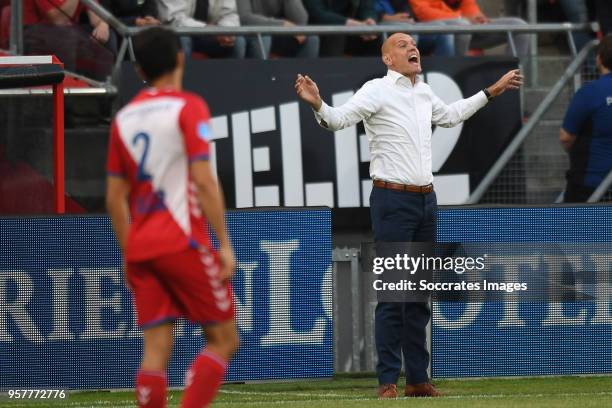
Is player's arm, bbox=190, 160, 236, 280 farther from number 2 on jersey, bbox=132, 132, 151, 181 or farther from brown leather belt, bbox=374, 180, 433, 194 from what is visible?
brown leather belt, bbox=374, 180, 433, 194

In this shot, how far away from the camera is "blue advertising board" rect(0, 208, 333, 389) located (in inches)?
356

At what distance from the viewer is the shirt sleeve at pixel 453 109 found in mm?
8594

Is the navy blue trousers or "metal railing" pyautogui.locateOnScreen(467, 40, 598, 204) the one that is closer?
the navy blue trousers

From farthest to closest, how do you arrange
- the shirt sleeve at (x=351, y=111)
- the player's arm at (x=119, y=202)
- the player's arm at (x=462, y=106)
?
the player's arm at (x=462, y=106)
the shirt sleeve at (x=351, y=111)
the player's arm at (x=119, y=202)

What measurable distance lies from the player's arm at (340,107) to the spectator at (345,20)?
430 cm

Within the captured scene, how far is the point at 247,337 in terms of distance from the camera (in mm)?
9172

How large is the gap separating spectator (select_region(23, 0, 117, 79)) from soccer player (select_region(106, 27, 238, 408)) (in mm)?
5663

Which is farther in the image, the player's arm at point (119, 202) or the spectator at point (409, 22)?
the spectator at point (409, 22)

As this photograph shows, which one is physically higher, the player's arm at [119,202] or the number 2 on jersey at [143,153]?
the number 2 on jersey at [143,153]

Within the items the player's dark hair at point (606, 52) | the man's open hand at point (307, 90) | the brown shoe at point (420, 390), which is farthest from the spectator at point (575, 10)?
the man's open hand at point (307, 90)

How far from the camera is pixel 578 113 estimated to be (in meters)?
10.7

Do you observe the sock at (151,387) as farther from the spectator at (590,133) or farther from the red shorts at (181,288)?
the spectator at (590,133)

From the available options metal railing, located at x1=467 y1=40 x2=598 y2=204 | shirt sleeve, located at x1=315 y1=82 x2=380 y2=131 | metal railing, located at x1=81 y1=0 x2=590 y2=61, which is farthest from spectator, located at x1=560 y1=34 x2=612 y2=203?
shirt sleeve, located at x1=315 y1=82 x2=380 y2=131

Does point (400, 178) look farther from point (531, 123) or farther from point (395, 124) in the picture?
point (531, 123)
